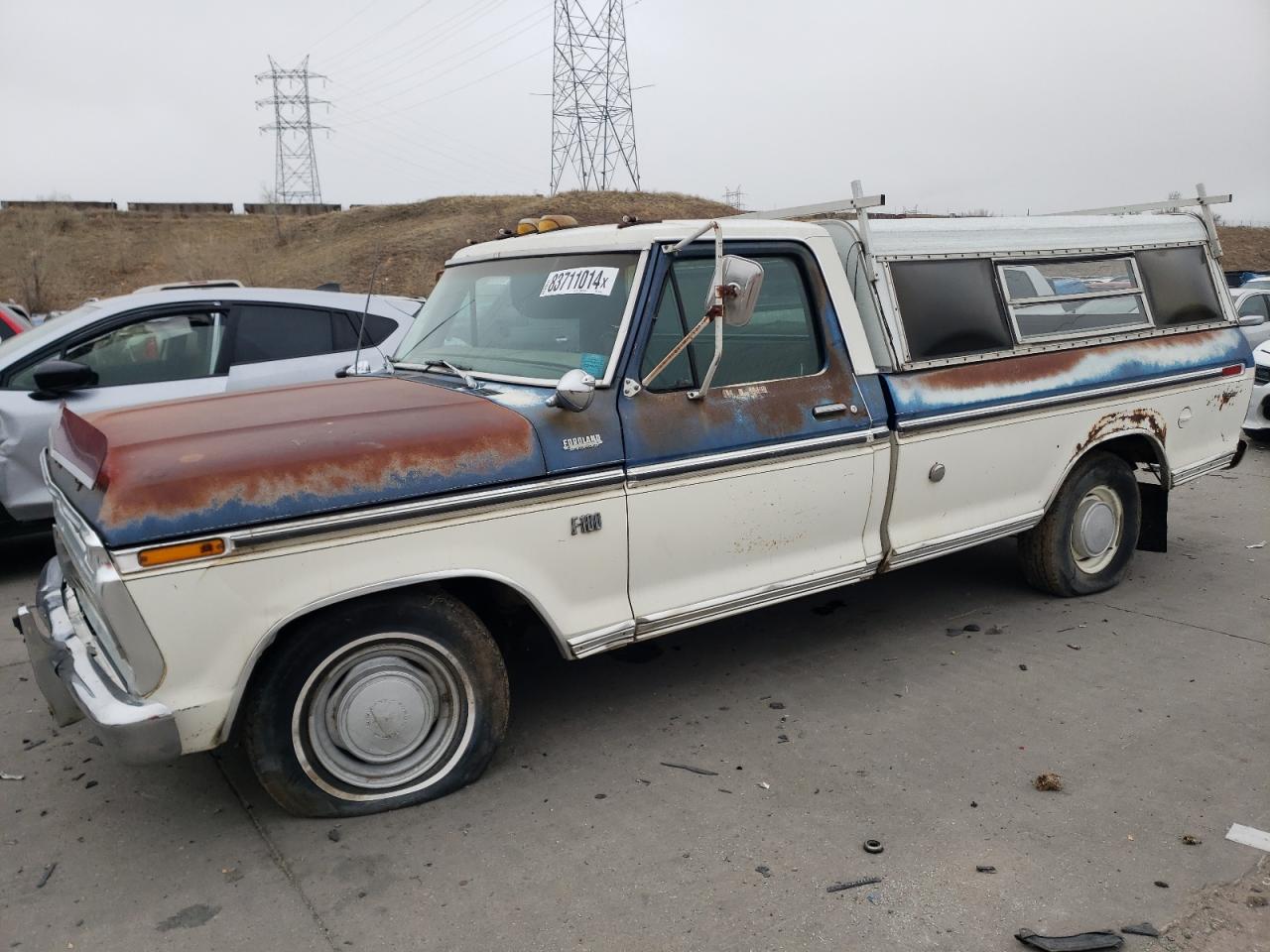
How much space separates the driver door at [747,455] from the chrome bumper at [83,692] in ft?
5.53

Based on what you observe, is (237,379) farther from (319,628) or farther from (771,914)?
(771,914)

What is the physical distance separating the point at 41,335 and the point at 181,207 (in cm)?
5945

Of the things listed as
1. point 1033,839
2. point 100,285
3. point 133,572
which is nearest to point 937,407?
point 1033,839

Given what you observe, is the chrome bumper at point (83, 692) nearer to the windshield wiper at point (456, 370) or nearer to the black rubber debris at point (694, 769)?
the windshield wiper at point (456, 370)

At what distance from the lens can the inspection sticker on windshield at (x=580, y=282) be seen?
3990mm

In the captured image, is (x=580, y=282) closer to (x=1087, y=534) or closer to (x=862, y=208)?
(x=862, y=208)

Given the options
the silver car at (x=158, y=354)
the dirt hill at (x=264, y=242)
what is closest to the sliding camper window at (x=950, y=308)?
the silver car at (x=158, y=354)

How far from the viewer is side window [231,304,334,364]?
670cm

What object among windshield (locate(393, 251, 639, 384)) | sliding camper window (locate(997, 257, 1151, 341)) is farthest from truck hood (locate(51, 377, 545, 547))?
sliding camper window (locate(997, 257, 1151, 341))

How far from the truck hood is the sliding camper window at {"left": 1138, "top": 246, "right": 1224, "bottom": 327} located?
4073 millimetres

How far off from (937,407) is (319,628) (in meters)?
2.90

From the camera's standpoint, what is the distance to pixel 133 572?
2.93 m

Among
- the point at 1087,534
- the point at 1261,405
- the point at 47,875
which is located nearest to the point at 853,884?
the point at 47,875

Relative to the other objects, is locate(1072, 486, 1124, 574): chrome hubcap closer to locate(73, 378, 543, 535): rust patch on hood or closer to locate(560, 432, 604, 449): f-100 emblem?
locate(560, 432, 604, 449): f-100 emblem
